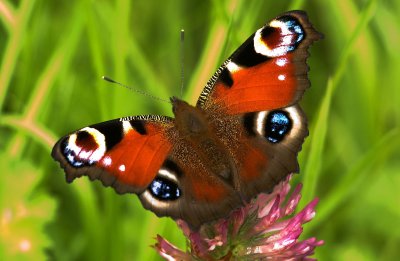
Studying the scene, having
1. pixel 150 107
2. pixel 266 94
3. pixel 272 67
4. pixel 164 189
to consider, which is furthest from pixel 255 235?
pixel 150 107

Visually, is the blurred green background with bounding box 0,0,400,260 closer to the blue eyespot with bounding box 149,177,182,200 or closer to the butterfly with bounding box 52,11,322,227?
the butterfly with bounding box 52,11,322,227

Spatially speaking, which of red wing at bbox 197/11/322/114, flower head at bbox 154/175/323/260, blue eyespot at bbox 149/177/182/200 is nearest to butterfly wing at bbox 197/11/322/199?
red wing at bbox 197/11/322/114

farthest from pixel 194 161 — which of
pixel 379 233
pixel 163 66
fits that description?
pixel 163 66

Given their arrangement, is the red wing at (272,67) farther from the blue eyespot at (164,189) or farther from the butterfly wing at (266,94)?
the blue eyespot at (164,189)

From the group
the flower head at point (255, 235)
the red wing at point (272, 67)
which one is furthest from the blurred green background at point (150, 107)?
the flower head at point (255, 235)

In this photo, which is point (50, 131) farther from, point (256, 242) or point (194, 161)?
point (256, 242)

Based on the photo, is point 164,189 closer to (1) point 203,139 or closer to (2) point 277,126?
(1) point 203,139
